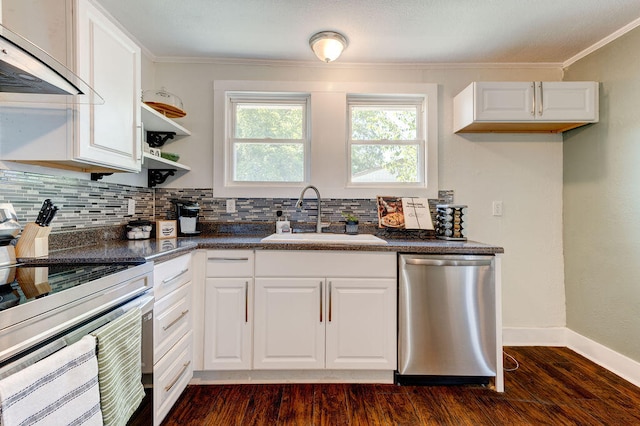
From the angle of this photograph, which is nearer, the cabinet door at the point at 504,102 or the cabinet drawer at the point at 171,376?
the cabinet drawer at the point at 171,376

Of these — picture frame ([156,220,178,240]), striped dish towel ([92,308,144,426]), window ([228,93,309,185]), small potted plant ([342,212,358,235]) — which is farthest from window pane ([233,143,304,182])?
striped dish towel ([92,308,144,426])

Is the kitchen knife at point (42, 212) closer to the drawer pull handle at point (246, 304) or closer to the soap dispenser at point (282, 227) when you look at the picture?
the drawer pull handle at point (246, 304)

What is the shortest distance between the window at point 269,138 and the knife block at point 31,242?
1.31 meters

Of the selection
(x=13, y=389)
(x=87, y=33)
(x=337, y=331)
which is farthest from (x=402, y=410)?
(x=87, y=33)

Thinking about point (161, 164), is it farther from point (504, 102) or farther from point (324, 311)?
point (504, 102)

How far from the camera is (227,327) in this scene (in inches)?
69.7

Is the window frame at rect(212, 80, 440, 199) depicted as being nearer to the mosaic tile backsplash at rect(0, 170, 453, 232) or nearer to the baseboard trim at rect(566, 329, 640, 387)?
the mosaic tile backsplash at rect(0, 170, 453, 232)

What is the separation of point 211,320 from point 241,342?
8.9 inches

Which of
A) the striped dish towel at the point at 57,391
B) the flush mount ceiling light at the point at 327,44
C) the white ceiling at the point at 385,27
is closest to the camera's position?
the striped dish towel at the point at 57,391

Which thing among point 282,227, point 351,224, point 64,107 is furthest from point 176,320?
point 351,224

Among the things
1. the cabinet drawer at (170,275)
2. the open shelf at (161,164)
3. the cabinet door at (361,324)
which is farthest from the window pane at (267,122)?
the cabinet door at (361,324)

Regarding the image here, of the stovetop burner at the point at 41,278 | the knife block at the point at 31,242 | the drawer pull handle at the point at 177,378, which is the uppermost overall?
the knife block at the point at 31,242

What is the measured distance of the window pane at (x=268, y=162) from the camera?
245 cm

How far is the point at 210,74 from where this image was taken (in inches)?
93.2
